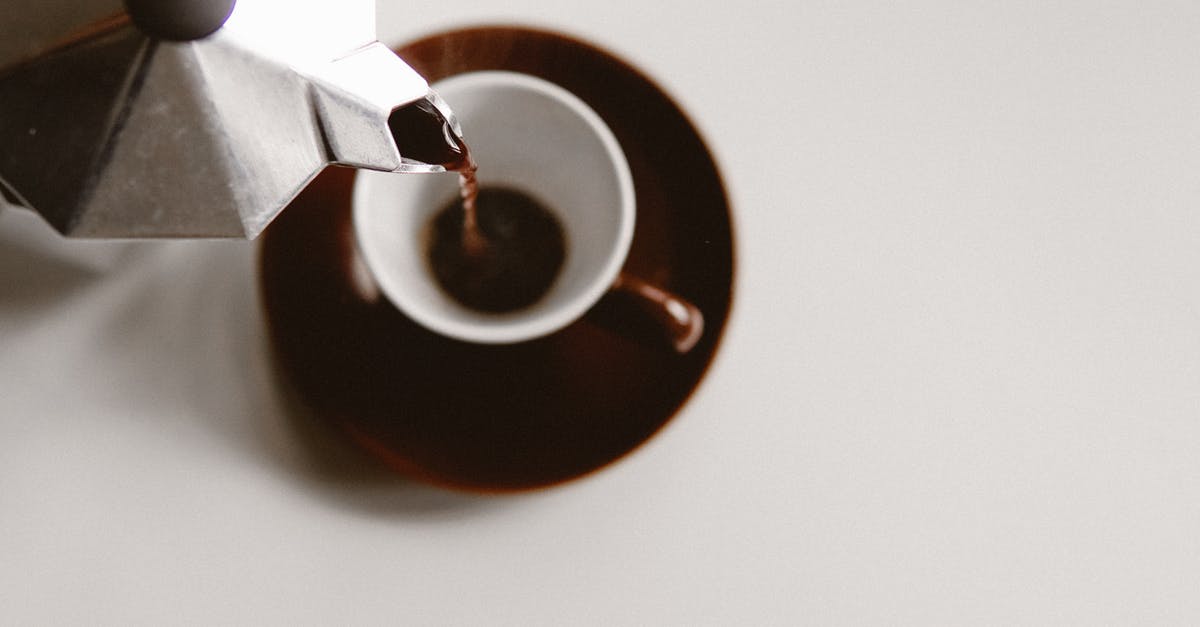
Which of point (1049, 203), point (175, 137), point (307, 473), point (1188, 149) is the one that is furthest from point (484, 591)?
point (1188, 149)

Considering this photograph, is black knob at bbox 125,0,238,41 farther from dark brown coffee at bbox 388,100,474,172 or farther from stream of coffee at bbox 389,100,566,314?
stream of coffee at bbox 389,100,566,314

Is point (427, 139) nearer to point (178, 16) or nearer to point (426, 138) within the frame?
point (426, 138)

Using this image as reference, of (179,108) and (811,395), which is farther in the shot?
(811,395)

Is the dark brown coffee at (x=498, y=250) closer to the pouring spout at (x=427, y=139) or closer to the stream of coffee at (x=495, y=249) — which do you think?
the stream of coffee at (x=495, y=249)

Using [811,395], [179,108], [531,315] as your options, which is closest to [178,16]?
[179,108]

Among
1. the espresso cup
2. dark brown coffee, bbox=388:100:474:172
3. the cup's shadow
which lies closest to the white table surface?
the cup's shadow

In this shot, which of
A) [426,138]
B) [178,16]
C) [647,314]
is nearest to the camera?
A: [178,16]

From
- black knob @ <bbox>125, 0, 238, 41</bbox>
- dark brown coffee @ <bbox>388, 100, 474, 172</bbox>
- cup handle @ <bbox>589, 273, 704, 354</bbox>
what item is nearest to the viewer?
black knob @ <bbox>125, 0, 238, 41</bbox>
